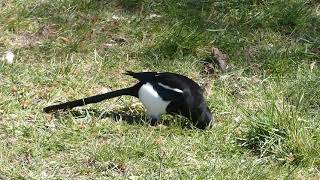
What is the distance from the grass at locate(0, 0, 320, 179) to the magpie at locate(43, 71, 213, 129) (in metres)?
0.09

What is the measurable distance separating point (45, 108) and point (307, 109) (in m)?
1.66

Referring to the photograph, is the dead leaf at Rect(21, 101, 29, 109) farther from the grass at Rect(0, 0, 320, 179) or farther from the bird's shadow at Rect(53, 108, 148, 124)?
the bird's shadow at Rect(53, 108, 148, 124)

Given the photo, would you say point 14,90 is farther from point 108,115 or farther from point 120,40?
point 120,40

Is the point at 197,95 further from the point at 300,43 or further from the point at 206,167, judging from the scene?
the point at 300,43

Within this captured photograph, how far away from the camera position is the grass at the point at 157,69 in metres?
→ 3.75

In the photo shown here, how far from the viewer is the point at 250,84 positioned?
15.9 feet

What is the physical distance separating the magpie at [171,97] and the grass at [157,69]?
92 mm

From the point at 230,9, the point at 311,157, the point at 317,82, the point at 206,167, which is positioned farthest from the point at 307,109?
the point at 230,9

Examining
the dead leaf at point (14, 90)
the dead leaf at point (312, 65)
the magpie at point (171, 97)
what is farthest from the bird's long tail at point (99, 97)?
the dead leaf at point (312, 65)

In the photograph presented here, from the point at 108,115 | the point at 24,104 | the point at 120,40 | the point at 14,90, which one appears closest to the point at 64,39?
the point at 120,40

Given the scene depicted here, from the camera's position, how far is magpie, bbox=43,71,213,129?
4.03m

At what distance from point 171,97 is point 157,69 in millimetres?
991

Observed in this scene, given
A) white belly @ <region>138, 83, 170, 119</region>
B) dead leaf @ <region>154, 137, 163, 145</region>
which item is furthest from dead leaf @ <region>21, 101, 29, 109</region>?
dead leaf @ <region>154, 137, 163, 145</region>

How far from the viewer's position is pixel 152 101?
13.3ft
